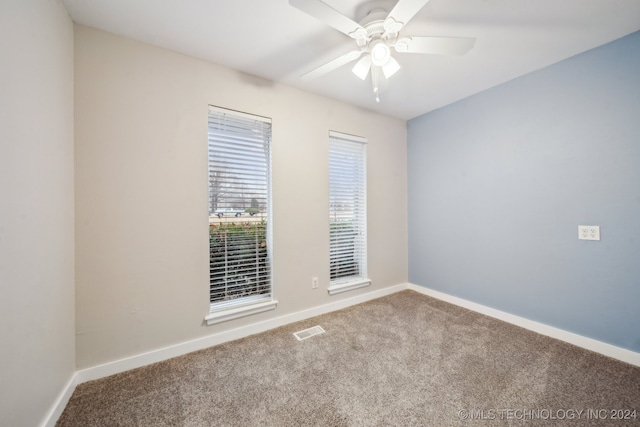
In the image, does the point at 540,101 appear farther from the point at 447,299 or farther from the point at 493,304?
the point at 447,299

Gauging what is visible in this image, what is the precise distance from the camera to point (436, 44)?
149cm

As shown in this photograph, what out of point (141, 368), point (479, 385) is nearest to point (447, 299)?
point (479, 385)

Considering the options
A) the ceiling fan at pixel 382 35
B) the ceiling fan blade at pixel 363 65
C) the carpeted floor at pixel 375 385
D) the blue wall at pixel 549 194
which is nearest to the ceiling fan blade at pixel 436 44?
the ceiling fan at pixel 382 35

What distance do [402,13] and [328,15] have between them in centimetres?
39

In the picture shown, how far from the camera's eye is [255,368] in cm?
183

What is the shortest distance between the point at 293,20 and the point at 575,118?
8.17 feet

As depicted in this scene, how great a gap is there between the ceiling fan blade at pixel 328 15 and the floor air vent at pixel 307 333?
2413 mm

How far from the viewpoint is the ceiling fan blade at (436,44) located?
4.72ft

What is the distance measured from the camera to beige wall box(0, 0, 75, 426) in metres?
1.03

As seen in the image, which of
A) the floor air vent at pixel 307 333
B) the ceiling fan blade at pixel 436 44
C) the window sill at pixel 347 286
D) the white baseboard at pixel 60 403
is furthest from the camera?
the window sill at pixel 347 286

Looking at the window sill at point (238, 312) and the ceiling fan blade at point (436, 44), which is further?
the window sill at point (238, 312)

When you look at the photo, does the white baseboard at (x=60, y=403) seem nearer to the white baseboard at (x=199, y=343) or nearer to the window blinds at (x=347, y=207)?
the white baseboard at (x=199, y=343)

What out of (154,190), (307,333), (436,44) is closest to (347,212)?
(307,333)

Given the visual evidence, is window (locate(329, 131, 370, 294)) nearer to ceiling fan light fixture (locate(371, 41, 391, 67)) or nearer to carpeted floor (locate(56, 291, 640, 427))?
carpeted floor (locate(56, 291, 640, 427))
